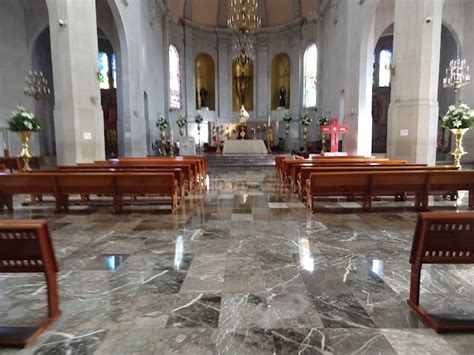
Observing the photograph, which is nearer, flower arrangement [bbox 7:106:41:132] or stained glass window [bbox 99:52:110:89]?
flower arrangement [bbox 7:106:41:132]

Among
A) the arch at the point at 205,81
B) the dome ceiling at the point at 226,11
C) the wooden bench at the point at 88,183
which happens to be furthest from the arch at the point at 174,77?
the wooden bench at the point at 88,183

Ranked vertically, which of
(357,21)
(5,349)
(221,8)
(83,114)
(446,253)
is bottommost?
(5,349)

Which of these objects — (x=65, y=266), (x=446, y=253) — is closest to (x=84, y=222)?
(x=65, y=266)

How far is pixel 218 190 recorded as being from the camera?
28.1 ft

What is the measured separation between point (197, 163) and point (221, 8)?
1865 centimetres

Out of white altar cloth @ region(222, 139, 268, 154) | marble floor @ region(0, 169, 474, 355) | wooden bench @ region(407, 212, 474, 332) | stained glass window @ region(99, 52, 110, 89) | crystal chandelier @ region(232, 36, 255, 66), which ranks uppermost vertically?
crystal chandelier @ region(232, 36, 255, 66)

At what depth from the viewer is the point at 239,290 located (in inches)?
111

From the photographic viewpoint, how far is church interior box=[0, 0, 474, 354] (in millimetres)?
2244

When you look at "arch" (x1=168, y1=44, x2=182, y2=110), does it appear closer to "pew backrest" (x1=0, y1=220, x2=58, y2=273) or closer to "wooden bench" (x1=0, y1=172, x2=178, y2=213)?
"wooden bench" (x1=0, y1=172, x2=178, y2=213)

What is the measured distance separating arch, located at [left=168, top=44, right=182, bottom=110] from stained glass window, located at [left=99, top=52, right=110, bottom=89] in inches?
159

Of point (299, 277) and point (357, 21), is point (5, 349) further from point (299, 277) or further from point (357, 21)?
point (357, 21)

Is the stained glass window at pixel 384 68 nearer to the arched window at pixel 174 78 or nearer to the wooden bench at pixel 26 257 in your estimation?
the arched window at pixel 174 78

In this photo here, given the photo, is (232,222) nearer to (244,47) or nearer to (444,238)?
(444,238)

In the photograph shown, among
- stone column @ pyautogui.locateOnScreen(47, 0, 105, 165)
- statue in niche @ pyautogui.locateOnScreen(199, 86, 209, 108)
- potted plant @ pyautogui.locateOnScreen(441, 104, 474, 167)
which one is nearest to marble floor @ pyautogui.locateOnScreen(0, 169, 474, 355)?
potted plant @ pyautogui.locateOnScreen(441, 104, 474, 167)
